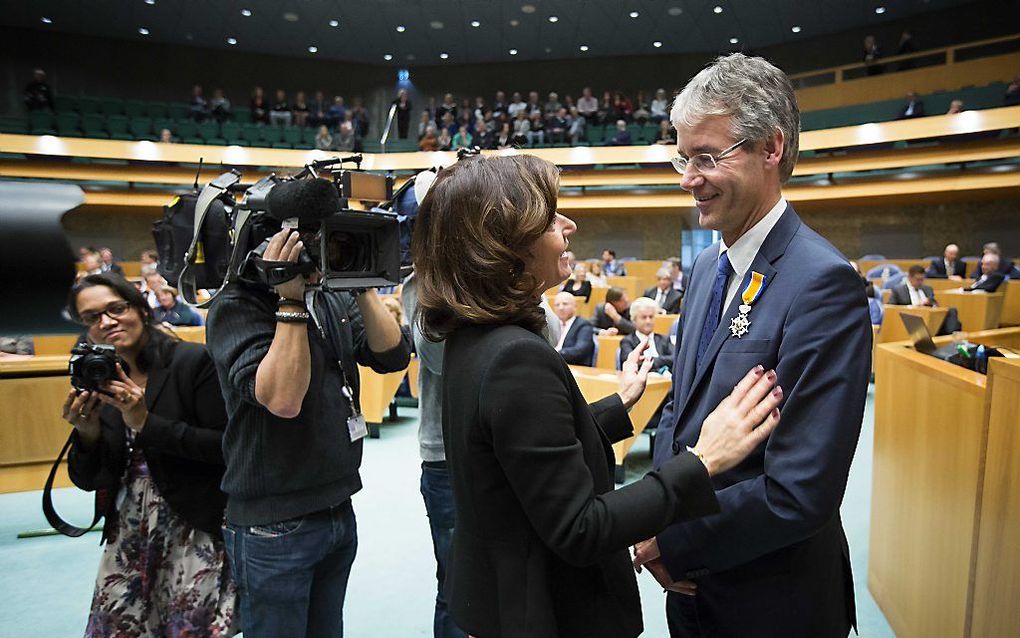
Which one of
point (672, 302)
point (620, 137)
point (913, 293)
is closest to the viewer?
point (913, 293)

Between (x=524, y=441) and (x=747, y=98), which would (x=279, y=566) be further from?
(x=747, y=98)

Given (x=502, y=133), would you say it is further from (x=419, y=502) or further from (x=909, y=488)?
(x=909, y=488)

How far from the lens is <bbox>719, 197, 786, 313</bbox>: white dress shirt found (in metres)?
1.19

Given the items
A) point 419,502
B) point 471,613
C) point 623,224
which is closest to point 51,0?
point 623,224

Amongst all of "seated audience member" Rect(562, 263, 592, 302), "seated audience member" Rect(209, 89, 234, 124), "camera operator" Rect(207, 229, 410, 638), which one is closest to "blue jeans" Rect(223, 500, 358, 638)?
"camera operator" Rect(207, 229, 410, 638)

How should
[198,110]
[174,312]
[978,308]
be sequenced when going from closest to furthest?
[174,312] → [978,308] → [198,110]

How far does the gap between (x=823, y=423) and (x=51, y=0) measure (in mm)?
19217

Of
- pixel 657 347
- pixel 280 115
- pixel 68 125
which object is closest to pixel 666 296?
pixel 657 347

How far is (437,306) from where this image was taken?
1012 millimetres

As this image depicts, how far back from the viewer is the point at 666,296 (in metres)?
8.15

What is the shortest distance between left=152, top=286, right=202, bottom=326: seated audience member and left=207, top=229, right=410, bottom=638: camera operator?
217 inches

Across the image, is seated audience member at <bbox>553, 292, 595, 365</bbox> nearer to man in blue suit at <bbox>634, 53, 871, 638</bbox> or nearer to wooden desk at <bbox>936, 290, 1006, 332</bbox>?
man in blue suit at <bbox>634, 53, 871, 638</bbox>

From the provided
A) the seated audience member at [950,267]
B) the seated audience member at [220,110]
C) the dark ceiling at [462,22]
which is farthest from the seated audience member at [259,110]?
the seated audience member at [950,267]

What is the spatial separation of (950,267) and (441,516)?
36.1 feet
